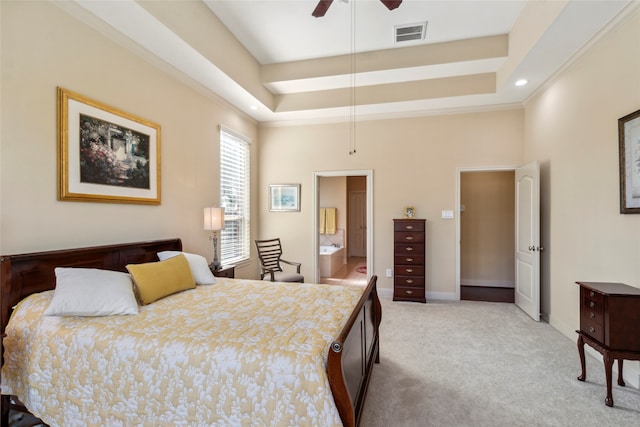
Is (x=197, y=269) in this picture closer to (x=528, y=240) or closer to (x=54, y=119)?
(x=54, y=119)

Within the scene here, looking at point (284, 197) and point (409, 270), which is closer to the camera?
point (409, 270)

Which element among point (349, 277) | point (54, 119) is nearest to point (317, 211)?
point (349, 277)

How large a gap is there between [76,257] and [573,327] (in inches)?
187

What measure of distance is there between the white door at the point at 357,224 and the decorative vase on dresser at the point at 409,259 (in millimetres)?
4625

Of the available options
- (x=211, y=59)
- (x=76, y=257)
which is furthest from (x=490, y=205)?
(x=76, y=257)

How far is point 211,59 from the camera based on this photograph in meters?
3.19

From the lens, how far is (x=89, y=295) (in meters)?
1.91

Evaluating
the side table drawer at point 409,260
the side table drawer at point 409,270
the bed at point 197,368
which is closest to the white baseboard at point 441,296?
the side table drawer at point 409,270

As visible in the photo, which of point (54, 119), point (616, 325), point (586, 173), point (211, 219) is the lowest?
point (616, 325)

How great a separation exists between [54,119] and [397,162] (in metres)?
4.30

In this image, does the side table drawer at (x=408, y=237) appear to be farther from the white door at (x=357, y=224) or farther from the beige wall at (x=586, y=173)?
the white door at (x=357, y=224)

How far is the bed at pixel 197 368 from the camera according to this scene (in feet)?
4.42

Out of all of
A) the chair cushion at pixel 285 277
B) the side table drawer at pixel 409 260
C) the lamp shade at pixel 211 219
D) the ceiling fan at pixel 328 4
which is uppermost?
the ceiling fan at pixel 328 4

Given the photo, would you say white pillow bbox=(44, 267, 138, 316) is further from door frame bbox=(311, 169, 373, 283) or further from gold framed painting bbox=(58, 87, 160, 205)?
door frame bbox=(311, 169, 373, 283)
